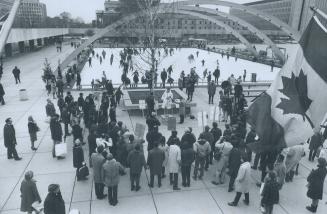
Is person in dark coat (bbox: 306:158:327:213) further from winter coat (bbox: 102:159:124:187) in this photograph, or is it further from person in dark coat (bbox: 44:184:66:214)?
person in dark coat (bbox: 44:184:66:214)

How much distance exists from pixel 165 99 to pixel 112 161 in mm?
7405

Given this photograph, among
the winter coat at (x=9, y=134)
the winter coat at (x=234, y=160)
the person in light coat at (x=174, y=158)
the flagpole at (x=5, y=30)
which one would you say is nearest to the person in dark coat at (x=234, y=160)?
the winter coat at (x=234, y=160)

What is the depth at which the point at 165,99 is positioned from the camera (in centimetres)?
1419

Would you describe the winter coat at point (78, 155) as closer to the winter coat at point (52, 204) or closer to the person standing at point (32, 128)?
the winter coat at point (52, 204)

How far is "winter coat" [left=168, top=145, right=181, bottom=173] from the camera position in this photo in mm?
7922

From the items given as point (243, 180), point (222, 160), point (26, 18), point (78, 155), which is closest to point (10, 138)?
point (78, 155)

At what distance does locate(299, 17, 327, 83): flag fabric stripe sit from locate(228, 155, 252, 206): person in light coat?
271cm

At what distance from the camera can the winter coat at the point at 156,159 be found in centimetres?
782

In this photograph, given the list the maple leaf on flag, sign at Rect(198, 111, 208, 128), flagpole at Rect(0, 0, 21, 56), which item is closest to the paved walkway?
sign at Rect(198, 111, 208, 128)

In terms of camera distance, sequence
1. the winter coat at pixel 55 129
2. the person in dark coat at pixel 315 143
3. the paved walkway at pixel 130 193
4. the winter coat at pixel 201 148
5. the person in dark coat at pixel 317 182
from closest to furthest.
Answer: the person in dark coat at pixel 317 182, the paved walkway at pixel 130 193, the winter coat at pixel 201 148, the person in dark coat at pixel 315 143, the winter coat at pixel 55 129

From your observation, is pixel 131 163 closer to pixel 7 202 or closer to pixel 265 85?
pixel 7 202

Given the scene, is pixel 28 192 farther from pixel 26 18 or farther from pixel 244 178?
pixel 26 18

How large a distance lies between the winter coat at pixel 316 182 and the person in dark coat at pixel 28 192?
20.8 ft

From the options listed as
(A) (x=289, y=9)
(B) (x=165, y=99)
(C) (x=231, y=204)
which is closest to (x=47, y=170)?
(C) (x=231, y=204)
